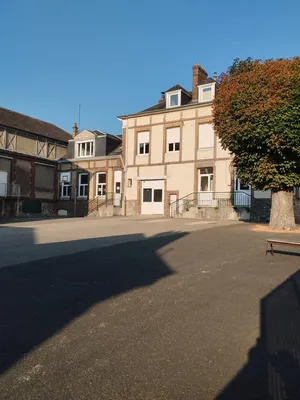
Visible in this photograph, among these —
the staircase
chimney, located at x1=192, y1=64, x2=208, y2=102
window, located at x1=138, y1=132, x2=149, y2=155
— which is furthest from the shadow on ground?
chimney, located at x1=192, y1=64, x2=208, y2=102

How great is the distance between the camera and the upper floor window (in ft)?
87.3

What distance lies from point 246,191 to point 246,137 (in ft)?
38.2

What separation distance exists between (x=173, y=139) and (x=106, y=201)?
798cm

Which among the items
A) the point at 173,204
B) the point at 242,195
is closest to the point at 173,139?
the point at 173,204

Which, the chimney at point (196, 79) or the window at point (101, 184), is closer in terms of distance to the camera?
the chimney at point (196, 79)

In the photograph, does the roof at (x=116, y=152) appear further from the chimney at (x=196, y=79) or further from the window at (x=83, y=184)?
the chimney at (x=196, y=79)

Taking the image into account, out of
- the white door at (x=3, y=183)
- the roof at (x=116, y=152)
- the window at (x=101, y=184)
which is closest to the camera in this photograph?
the white door at (x=3, y=183)

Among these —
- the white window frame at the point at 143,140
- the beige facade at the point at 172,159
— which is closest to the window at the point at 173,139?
the beige facade at the point at 172,159

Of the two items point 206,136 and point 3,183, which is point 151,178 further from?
point 3,183

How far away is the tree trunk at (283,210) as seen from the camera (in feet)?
47.0

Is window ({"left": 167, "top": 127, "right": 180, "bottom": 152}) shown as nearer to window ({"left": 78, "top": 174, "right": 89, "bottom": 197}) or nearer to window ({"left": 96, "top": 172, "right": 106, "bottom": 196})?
window ({"left": 96, "top": 172, "right": 106, "bottom": 196})

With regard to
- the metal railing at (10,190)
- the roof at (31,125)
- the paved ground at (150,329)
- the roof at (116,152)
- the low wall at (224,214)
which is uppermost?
the roof at (31,125)

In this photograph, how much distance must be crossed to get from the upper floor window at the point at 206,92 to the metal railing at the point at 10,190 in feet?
57.5

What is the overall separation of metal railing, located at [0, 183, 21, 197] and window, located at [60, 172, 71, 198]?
14.3 feet
